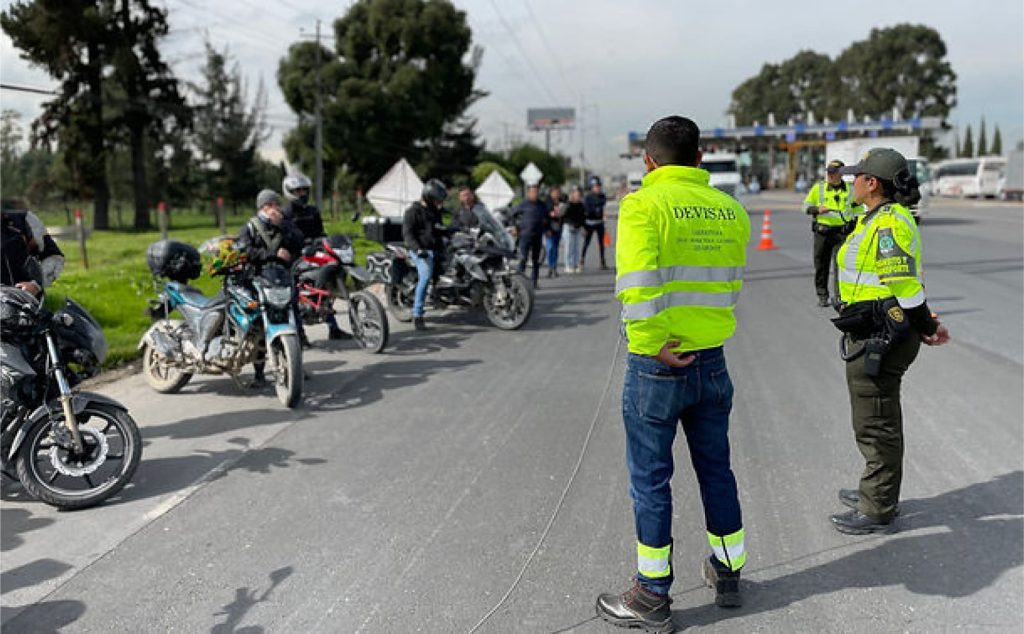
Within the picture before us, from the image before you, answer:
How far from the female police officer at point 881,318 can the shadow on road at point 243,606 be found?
2640 mm

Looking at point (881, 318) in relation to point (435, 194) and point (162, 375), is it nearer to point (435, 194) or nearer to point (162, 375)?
point (162, 375)

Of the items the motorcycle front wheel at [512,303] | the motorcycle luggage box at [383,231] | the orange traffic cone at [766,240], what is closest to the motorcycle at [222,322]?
the motorcycle front wheel at [512,303]

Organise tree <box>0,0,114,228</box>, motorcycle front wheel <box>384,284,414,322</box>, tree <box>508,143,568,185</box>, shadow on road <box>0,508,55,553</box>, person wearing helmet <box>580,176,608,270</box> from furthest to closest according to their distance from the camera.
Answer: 1. tree <box>508,143,568,185</box>
2. tree <box>0,0,114,228</box>
3. person wearing helmet <box>580,176,608,270</box>
4. motorcycle front wheel <box>384,284,414,322</box>
5. shadow on road <box>0,508,55,553</box>

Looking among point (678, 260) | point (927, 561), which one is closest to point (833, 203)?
point (927, 561)

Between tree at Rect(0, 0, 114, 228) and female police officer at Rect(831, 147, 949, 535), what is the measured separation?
34996mm

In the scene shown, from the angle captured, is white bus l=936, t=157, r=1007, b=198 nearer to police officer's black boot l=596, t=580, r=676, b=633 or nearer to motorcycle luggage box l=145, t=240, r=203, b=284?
motorcycle luggage box l=145, t=240, r=203, b=284

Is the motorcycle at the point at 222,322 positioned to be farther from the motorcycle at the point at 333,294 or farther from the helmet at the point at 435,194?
the helmet at the point at 435,194

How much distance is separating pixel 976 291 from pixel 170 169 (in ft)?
133

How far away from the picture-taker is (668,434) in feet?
10.1

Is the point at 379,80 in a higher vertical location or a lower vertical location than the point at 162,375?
higher

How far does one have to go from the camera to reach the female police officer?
12.0ft

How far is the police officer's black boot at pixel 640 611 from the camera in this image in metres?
3.07

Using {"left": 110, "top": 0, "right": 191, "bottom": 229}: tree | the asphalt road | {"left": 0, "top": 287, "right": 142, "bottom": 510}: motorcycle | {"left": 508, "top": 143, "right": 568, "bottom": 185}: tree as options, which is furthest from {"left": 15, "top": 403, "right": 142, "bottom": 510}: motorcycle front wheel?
{"left": 508, "top": 143, "right": 568, "bottom": 185}: tree

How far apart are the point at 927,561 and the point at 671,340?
1.71 m
